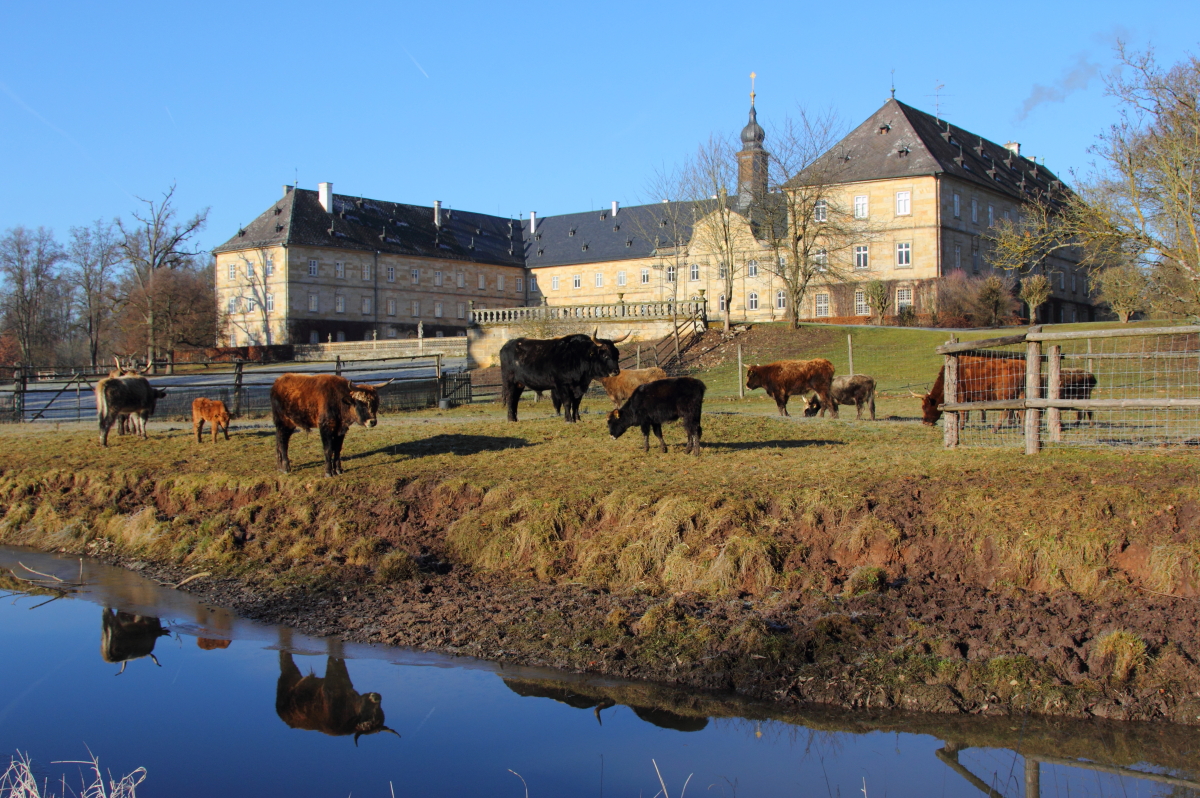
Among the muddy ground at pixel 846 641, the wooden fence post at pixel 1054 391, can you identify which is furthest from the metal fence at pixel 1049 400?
the muddy ground at pixel 846 641

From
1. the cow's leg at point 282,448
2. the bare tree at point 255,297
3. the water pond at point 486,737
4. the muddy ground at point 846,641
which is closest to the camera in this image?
the water pond at point 486,737

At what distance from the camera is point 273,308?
70.8 m

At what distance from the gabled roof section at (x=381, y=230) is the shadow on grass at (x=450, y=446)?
58.9 metres

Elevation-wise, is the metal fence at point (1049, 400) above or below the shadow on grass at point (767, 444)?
above

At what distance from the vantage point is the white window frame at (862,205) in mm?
60250

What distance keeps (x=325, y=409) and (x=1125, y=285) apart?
82.4 ft

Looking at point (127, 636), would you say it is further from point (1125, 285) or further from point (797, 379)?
point (1125, 285)

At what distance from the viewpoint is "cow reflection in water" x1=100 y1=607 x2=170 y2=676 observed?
335 inches

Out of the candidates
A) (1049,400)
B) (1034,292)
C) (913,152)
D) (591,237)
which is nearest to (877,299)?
(1034,292)

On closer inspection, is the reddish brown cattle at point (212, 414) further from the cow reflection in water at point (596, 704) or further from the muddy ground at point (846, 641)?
the cow reflection in water at point (596, 704)

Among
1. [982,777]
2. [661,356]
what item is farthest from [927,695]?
[661,356]

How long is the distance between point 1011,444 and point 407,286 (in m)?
68.9

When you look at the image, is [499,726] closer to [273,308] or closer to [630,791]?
[630,791]

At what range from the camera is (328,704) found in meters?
7.19
